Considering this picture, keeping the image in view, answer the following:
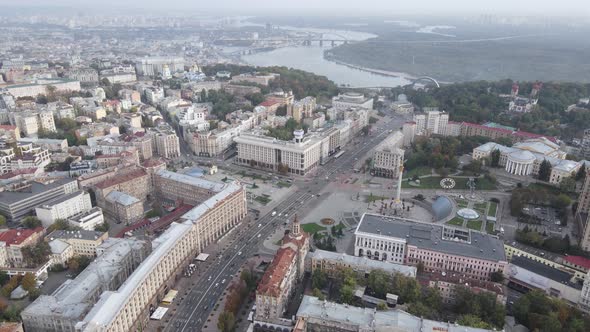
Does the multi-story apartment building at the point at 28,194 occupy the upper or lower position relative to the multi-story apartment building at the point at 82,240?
upper

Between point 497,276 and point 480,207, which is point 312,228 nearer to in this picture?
point 497,276

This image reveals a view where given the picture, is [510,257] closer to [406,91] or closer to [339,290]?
[339,290]

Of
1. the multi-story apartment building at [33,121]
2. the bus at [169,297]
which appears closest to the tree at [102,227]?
the bus at [169,297]

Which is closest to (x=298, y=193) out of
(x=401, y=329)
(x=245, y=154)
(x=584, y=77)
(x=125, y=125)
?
(x=245, y=154)

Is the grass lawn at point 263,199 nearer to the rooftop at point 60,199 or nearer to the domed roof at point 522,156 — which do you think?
the rooftop at point 60,199

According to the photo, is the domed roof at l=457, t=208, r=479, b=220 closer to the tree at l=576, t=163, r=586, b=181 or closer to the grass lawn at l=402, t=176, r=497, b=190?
the grass lawn at l=402, t=176, r=497, b=190

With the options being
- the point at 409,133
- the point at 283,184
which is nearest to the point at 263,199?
the point at 283,184
